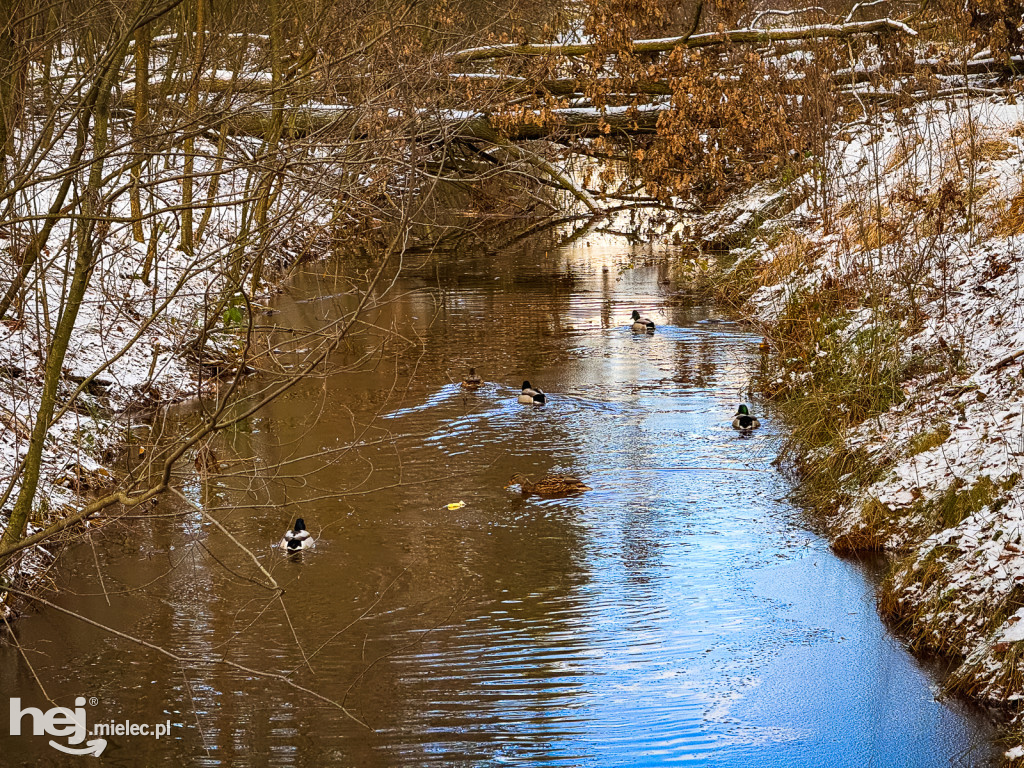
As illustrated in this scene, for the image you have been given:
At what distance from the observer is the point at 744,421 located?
10602mm

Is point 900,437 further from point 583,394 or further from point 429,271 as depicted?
point 429,271

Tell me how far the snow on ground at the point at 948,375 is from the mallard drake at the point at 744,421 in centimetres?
78

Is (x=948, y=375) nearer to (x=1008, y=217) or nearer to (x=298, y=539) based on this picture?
(x=1008, y=217)

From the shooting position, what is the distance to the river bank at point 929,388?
6547mm

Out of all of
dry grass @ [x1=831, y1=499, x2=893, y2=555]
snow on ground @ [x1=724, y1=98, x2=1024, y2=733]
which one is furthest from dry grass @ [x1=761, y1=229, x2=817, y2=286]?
dry grass @ [x1=831, y1=499, x2=893, y2=555]

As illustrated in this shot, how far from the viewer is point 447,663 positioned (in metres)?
6.48

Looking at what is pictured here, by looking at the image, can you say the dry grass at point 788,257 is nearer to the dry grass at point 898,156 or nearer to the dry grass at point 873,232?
the dry grass at point 873,232

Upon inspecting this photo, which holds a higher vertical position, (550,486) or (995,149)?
(995,149)

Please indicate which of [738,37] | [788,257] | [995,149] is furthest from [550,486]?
[738,37]

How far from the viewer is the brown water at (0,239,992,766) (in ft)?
18.7

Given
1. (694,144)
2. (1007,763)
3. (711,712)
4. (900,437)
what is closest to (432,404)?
(900,437)

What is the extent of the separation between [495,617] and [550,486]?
7.15 ft

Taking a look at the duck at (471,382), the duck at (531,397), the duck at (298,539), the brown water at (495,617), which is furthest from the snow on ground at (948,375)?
the duck at (298,539)

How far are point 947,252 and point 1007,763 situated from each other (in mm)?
6524
